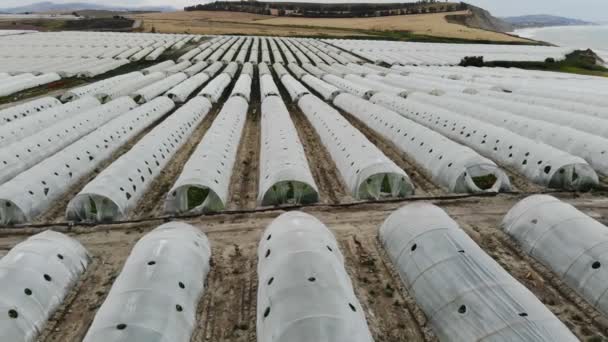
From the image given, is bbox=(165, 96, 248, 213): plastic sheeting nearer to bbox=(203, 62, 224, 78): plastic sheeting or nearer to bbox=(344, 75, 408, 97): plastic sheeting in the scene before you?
bbox=(344, 75, 408, 97): plastic sheeting

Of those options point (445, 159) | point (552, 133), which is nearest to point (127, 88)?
point (445, 159)

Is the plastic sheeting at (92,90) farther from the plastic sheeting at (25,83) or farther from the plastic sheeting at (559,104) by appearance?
the plastic sheeting at (559,104)

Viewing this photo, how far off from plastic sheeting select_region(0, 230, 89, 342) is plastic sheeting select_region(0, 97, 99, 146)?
1490 centimetres

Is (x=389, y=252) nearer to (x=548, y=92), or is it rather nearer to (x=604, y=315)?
(x=604, y=315)

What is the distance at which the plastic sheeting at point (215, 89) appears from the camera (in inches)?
1410

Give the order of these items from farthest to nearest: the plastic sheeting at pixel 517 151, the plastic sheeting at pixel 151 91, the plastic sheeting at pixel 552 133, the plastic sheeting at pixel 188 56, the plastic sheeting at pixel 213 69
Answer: the plastic sheeting at pixel 188 56 → the plastic sheeting at pixel 213 69 → the plastic sheeting at pixel 151 91 → the plastic sheeting at pixel 552 133 → the plastic sheeting at pixel 517 151

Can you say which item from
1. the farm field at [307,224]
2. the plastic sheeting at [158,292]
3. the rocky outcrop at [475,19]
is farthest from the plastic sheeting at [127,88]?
the rocky outcrop at [475,19]

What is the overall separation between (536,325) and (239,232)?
31.0ft

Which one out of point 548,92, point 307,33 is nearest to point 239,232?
point 548,92

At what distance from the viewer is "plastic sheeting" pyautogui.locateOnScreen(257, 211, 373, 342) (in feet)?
27.7

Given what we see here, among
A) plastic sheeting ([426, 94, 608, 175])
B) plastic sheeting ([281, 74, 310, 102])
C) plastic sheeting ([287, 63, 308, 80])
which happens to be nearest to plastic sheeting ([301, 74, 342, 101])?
plastic sheeting ([281, 74, 310, 102])

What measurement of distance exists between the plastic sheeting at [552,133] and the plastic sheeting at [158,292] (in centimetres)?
1898

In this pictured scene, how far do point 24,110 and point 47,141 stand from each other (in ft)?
35.1

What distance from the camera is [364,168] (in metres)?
17.4
